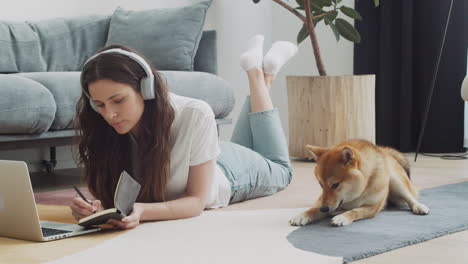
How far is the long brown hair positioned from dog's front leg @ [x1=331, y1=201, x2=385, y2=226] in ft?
1.62

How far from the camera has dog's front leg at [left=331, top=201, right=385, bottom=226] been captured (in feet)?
6.89

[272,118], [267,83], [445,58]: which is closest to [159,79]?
[272,118]

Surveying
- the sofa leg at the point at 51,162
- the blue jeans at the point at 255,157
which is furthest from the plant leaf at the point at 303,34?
the sofa leg at the point at 51,162

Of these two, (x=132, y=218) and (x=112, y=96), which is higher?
(x=112, y=96)

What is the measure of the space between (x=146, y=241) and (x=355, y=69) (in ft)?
9.45

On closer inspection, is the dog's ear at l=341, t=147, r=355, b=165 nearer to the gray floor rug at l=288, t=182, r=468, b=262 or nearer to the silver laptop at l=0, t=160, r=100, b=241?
the gray floor rug at l=288, t=182, r=468, b=262

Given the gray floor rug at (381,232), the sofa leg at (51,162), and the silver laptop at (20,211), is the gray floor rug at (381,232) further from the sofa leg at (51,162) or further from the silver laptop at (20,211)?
the sofa leg at (51,162)

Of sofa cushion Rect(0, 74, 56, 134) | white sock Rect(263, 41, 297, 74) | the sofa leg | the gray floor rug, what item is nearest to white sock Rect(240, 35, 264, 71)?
white sock Rect(263, 41, 297, 74)

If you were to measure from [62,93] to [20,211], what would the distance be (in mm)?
1139

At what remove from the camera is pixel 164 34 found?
12.0 ft

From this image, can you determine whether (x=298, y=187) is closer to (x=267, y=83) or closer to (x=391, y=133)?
(x=267, y=83)

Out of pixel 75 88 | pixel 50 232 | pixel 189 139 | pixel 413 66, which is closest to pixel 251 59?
pixel 75 88

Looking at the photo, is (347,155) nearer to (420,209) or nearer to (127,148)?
(420,209)

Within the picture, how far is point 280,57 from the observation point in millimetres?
3023
